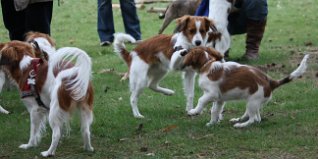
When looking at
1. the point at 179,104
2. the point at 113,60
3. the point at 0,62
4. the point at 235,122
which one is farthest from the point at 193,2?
the point at 0,62

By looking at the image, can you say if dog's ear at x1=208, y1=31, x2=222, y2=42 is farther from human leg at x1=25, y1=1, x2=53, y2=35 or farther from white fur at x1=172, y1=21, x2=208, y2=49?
human leg at x1=25, y1=1, x2=53, y2=35

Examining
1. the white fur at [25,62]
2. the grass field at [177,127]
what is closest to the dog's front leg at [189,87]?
the grass field at [177,127]

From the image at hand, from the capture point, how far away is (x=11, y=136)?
705cm

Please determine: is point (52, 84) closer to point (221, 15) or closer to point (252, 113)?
point (252, 113)

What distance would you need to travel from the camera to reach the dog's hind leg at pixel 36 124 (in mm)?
6375

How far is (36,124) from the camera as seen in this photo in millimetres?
6469

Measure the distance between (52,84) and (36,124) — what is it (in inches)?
22.1

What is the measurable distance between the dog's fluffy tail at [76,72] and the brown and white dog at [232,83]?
5.37ft

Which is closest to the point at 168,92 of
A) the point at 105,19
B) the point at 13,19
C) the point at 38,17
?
the point at 38,17

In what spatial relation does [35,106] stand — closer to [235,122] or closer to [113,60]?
[235,122]

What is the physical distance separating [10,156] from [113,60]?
18.5 feet

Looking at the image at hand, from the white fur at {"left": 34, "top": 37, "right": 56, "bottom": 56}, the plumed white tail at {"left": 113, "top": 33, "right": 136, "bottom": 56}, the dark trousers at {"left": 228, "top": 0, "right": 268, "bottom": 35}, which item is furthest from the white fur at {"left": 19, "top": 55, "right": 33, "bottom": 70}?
the dark trousers at {"left": 228, "top": 0, "right": 268, "bottom": 35}

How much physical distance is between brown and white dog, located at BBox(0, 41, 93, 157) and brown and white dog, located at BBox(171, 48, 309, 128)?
146 centimetres

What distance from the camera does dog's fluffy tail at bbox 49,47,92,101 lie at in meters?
5.79
